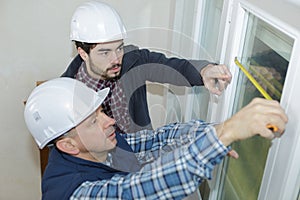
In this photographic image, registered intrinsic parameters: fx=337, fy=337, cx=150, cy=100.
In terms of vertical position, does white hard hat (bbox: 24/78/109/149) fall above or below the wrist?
below

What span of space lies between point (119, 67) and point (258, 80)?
50 centimetres

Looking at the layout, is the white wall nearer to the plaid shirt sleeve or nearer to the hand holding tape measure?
the hand holding tape measure

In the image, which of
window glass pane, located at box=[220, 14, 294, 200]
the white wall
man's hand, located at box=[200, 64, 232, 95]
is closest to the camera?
window glass pane, located at box=[220, 14, 294, 200]

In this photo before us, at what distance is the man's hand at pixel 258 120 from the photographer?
0.61 metres

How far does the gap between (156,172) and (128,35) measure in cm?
74

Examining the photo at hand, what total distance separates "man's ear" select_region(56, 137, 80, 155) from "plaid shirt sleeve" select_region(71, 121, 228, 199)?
13 centimetres

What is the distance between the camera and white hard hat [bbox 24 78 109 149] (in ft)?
2.96

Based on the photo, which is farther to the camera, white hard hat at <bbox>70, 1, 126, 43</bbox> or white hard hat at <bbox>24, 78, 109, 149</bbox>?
white hard hat at <bbox>70, 1, 126, 43</bbox>

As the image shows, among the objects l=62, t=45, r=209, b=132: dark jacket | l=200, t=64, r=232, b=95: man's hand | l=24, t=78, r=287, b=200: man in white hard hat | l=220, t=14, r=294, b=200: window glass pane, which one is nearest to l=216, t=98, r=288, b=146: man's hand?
l=24, t=78, r=287, b=200: man in white hard hat

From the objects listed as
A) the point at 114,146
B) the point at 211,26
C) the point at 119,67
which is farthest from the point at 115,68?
the point at 211,26

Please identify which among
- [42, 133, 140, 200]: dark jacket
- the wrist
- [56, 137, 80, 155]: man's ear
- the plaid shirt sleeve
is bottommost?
[42, 133, 140, 200]: dark jacket

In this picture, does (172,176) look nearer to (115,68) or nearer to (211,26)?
(115,68)

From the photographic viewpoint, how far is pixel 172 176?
27.6 inches

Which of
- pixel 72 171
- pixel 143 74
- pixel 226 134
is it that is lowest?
pixel 72 171
